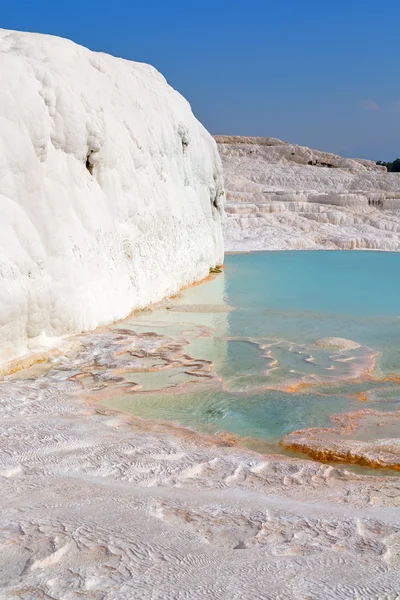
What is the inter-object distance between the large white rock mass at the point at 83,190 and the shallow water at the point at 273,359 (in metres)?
0.67

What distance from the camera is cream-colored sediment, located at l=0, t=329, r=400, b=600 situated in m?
2.14

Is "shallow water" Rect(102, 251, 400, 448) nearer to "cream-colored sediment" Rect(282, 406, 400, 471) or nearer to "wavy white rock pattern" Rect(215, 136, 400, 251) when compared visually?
"cream-colored sediment" Rect(282, 406, 400, 471)

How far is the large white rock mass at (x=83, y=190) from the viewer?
5586 mm

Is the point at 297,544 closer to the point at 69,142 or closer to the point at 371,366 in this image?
the point at 371,366

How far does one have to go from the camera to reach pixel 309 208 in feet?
68.1

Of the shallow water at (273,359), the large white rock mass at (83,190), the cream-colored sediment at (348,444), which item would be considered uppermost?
the large white rock mass at (83,190)

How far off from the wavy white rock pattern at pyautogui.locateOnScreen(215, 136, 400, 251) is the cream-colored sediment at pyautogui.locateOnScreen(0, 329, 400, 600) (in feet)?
44.1

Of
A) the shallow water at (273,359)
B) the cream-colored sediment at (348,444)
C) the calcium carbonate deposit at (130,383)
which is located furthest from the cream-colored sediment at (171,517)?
the shallow water at (273,359)

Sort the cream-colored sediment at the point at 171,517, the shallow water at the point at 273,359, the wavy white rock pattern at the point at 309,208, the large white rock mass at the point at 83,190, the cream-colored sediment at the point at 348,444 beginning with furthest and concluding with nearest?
1. the wavy white rock pattern at the point at 309,208
2. the large white rock mass at the point at 83,190
3. the shallow water at the point at 273,359
4. the cream-colored sediment at the point at 348,444
5. the cream-colored sediment at the point at 171,517

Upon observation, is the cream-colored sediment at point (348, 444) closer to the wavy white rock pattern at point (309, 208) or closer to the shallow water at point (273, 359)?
the shallow water at point (273, 359)

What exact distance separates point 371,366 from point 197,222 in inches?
219

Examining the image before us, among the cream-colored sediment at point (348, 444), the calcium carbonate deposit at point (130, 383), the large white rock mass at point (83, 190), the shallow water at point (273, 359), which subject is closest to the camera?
A: the calcium carbonate deposit at point (130, 383)

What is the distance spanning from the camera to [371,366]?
18.3ft

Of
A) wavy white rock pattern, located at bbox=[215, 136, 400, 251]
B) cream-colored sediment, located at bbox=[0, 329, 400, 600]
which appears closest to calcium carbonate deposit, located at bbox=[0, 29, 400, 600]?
cream-colored sediment, located at bbox=[0, 329, 400, 600]
